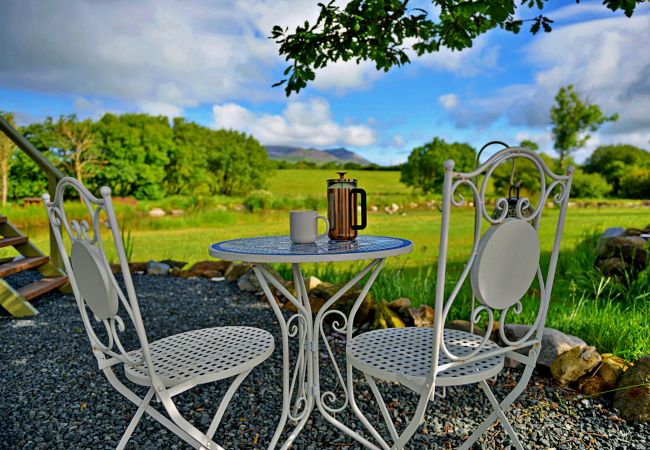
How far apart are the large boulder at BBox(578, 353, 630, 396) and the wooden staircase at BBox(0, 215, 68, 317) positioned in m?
4.14

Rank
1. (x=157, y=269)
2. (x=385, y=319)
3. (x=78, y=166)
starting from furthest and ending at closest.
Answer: (x=78, y=166), (x=157, y=269), (x=385, y=319)

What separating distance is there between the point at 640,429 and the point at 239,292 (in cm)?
341

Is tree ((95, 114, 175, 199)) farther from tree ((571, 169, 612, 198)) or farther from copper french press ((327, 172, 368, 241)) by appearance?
tree ((571, 169, 612, 198))

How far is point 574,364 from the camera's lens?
8.52 ft

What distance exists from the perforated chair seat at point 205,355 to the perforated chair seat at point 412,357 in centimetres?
39

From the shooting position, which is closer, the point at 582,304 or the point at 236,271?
the point at 582,304

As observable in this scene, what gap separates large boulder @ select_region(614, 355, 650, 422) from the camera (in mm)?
2307

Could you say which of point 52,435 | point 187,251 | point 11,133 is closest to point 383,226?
point 187,251

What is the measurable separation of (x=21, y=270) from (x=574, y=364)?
4.77 m

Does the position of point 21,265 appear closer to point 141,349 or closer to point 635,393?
point 141,349

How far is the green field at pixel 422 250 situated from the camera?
3.10 m

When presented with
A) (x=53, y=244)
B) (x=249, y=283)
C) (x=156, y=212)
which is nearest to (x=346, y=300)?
(x=249, y=283)

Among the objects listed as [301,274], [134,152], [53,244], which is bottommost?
[53,244]

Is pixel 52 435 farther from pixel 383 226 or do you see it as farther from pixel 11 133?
pixel 383 226
